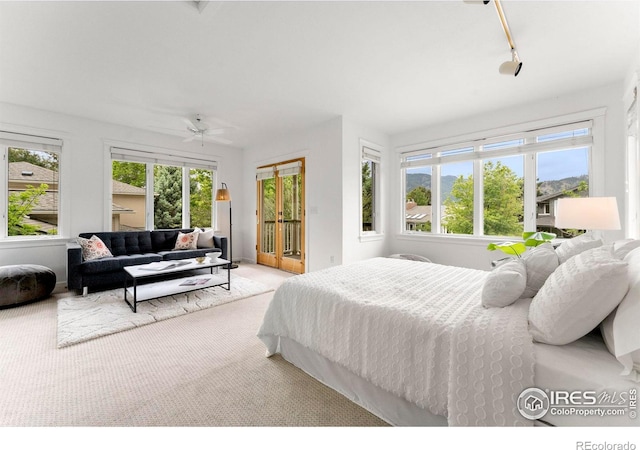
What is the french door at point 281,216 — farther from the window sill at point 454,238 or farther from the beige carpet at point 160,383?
the beige carpet at point 160,383

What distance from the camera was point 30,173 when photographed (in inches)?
159

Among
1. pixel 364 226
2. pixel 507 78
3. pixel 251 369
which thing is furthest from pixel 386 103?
pixel 251 369

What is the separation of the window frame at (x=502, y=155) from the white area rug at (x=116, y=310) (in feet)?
10.3

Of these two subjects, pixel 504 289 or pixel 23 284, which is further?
pixel 23 284

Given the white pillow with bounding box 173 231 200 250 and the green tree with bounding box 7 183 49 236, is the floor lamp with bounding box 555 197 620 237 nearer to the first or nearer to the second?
the white pillow with bounding box 173 231 200 250

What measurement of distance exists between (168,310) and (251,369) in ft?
5.43

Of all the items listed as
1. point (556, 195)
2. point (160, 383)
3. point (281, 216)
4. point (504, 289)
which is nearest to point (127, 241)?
point (281, 216)

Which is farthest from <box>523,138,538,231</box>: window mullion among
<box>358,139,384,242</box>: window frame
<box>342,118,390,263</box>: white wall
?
<box>342,118,390,263</box>: white wall

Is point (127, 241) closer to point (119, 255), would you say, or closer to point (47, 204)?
point (119, 255)

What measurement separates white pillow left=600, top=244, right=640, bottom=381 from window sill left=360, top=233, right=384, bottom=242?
3.66 m

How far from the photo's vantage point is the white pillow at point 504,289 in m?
1.40

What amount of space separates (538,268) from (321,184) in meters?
3.49

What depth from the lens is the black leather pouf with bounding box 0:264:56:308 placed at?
313 centimetres

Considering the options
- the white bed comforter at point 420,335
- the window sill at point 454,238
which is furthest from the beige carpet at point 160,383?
the window sill at point 454,238
